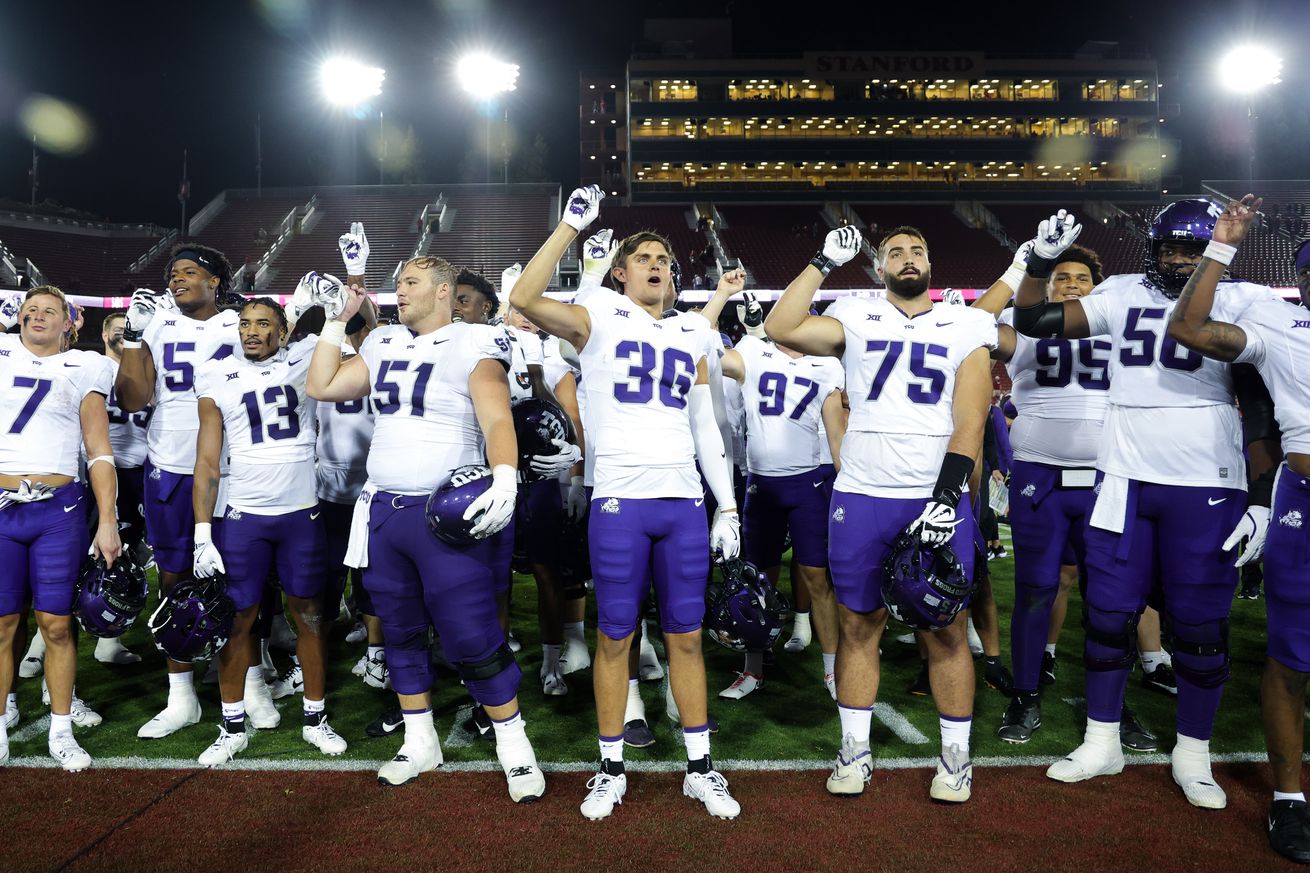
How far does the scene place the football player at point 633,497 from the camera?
3488 mm

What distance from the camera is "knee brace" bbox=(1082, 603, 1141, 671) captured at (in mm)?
3664

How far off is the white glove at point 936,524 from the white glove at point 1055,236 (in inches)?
50.0

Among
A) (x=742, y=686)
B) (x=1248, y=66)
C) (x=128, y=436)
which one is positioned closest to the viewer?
(x=742, y=686)

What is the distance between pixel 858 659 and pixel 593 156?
8556 cm

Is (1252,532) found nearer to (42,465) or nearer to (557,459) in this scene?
(557,459)

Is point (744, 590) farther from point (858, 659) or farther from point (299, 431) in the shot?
point (299, 431)

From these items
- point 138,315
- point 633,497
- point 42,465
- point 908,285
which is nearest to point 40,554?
point 42,465

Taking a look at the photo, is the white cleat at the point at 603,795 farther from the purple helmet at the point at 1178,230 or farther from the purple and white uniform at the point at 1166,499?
the purple helmet at the point at 1178,230

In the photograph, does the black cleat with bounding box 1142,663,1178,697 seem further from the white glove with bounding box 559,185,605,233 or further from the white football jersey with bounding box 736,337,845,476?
the white glove with bounding box 559,185,605,233

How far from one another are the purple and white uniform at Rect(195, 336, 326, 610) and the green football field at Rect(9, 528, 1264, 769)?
30.5 inches

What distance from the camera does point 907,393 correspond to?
11.7ft

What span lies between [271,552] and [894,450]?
288 centimetres

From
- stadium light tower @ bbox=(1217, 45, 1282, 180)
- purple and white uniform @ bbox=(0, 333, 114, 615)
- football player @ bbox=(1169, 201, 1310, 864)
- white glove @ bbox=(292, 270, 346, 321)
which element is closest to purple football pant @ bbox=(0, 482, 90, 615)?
purple and white uniform @ bbox=(0, 333, 114, 615)

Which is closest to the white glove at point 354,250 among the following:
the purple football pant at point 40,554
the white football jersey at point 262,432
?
the white football jersey at point 262,432
